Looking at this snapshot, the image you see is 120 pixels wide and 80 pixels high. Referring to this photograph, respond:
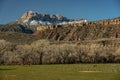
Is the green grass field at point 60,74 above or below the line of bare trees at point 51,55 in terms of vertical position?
below

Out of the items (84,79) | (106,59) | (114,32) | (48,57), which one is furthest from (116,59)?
(114,32)

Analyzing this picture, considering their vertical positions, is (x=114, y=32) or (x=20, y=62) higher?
(x=114, y=32)

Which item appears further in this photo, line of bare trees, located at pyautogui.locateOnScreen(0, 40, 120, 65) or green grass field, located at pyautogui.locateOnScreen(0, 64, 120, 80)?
line of bare trees, located at pyautogui.locateOnScreen(0, 40, 120, 65)

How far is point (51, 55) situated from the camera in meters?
92.7

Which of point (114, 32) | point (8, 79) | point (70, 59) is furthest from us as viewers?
point (114, 32)

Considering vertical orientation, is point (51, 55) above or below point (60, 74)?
above

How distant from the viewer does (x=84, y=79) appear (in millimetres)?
35719

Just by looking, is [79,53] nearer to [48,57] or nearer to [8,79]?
[48,57]

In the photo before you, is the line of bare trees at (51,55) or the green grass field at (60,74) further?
the line of bare trees at (51,55)

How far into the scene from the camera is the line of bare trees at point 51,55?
292 ft

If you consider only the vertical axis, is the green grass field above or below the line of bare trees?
below

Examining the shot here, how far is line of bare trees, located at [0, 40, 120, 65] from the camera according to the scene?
88.9 m

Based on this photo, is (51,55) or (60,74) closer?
(60,74)

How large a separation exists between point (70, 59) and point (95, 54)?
8280 millimetres
